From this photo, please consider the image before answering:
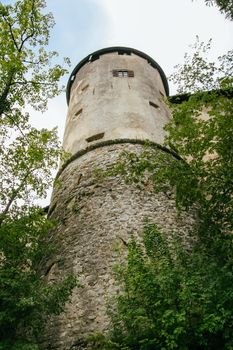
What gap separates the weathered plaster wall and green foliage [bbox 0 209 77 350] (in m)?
4.63

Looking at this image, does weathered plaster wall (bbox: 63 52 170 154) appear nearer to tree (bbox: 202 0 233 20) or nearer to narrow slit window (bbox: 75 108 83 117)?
narrow slit window (bbox: 75 108 83 117)

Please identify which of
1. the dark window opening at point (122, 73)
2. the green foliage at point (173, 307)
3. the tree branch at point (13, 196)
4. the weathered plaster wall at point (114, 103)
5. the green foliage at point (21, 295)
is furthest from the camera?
the dark window opening at point (122, 73)

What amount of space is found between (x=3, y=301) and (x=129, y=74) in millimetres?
9817

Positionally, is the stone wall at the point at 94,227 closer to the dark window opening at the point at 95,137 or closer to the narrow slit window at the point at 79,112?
the dark window opening at the point at 95,137

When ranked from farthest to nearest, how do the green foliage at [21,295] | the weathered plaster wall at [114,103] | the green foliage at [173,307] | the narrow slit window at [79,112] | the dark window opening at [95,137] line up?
the narrow slit window at [79,112], the weathered plaster wall at [114,103], the dark window opening at [95,137], the green foliage at [21,295], the green foliage at [173,307]

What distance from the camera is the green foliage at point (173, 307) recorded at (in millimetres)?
4961

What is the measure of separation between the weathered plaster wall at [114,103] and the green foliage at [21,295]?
15.2ft

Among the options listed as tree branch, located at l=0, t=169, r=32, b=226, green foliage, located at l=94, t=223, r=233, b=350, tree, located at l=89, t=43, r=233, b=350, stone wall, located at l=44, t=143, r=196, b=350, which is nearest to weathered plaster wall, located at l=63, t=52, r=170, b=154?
stone wall, located at l=44, t=143, r=196, b=350

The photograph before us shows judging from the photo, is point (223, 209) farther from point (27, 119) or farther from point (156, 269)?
point (27, 119)

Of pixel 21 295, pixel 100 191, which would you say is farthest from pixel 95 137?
pixel 21 295

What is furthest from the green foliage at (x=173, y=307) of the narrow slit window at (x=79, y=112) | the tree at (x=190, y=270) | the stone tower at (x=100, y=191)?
the narrow slit window at (x=79, y=112)

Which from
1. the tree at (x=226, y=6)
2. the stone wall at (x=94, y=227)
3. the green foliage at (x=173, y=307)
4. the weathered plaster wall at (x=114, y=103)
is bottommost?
the green foliage at (x=173, y=307)

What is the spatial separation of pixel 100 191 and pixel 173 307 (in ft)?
13.6

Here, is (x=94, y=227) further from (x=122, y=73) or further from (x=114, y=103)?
(x=122, y=73)
